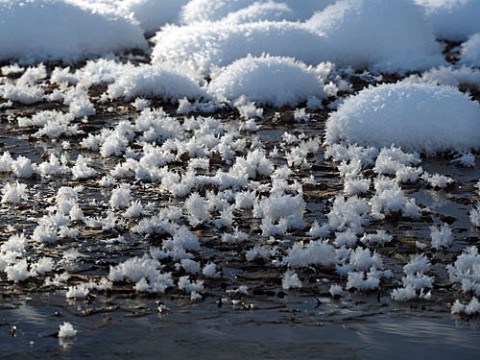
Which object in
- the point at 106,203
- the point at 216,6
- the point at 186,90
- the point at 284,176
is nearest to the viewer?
the point at 106,203

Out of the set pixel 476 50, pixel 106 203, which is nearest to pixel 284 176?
pixel 106 203

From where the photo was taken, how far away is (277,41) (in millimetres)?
19266

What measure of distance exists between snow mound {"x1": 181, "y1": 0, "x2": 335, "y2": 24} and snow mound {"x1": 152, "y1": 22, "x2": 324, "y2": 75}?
3407mm

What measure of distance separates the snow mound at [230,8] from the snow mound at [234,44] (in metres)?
3.41

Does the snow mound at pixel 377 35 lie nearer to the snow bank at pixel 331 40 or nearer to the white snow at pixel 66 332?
the snow bank at pixel 331 40

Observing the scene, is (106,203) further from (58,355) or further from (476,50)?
(476,50)

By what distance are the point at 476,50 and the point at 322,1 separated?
604 cm

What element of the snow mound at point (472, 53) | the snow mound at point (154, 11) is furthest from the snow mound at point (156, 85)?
the snow mound at point (154, 11)

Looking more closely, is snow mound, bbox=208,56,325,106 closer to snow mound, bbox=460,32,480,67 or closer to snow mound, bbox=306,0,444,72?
snow mound, bbox=306,0,444,72

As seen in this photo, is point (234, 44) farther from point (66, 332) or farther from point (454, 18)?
point (66, 332)

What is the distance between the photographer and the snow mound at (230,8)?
77.5ft

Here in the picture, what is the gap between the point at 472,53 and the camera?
2020cm

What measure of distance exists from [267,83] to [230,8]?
7.76 m

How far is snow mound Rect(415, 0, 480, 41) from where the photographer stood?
23281 millimetres
